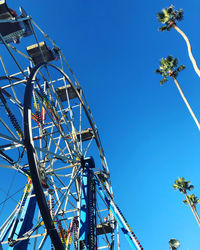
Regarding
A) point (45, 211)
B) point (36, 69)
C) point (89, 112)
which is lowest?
point (45, 211)

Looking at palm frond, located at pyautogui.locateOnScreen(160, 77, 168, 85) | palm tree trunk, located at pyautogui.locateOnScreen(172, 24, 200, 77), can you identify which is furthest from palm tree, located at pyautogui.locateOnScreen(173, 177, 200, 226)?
palm tree trunk, located at pyautogui.locateOnScreen(172, 24, 200, 77)

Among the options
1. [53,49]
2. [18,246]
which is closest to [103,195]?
[18,246]

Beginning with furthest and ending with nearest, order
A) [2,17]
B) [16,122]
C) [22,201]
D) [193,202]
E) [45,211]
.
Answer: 1. [193,202]
2. [2,17]
3. [22,201]
4. [16,122]
5. [45,211]

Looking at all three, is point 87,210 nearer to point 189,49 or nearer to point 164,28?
point 189,49

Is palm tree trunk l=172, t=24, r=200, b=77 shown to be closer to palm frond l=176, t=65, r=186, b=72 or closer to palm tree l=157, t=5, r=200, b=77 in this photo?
palm tree l=157, t=5, r=200, b=77

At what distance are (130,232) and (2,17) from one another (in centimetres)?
1271

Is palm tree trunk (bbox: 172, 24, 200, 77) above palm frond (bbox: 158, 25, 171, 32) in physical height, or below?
below

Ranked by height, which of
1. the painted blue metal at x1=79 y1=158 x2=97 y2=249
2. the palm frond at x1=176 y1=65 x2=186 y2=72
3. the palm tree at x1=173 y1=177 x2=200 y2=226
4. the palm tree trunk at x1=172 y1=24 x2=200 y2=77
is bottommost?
the painted blue metal at x1=79 y1=158 x2=97 y2=249

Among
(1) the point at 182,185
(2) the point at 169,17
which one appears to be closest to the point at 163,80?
(2) the point at 169,17

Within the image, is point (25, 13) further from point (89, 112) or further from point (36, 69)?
point (89, 112)

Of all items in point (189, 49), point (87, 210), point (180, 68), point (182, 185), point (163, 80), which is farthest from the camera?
point (182, 185)

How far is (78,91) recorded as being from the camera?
62.1 feet

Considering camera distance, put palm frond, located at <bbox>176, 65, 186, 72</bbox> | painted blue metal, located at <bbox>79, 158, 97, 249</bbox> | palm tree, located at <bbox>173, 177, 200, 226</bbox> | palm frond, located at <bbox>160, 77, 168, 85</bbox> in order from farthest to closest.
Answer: palm tree, located at <bbox>173, 177, 200, 226</bbox>
palm frond, located at <bbox>160, 77, 168, 85</bbox>
palm frond, located at <bbox>176, 65, 186, 72</bbox>
painted blue metal, located at <bbox>79, 158, 97, 249</bbox>

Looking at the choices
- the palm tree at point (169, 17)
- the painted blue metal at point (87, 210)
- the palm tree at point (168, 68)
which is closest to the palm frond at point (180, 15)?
the palm tree at point (169, 17)
